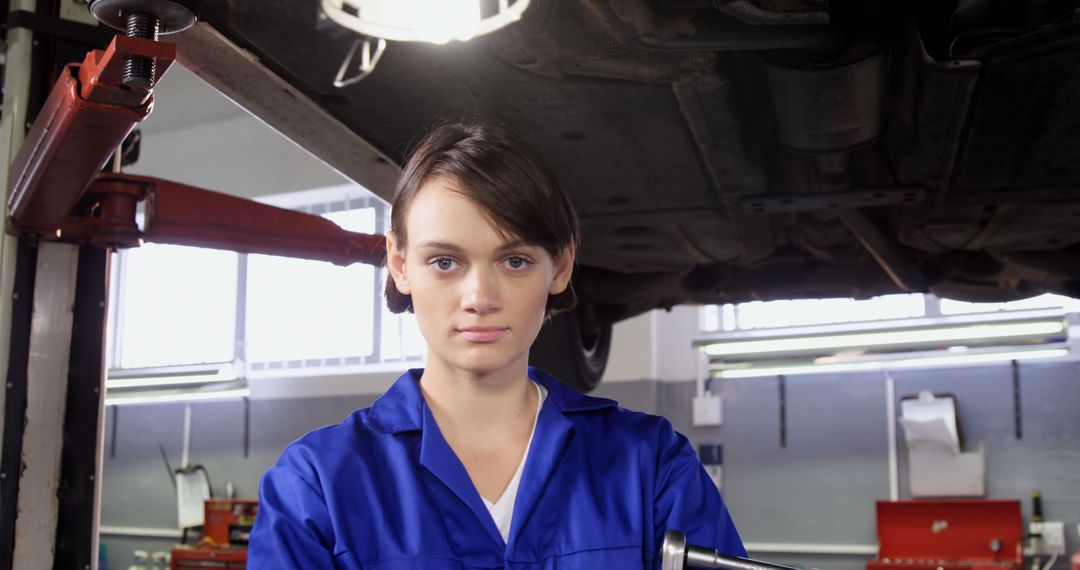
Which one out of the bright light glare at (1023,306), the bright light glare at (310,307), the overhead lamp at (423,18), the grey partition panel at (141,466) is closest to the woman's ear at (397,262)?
the overhead lamp at (423,18)

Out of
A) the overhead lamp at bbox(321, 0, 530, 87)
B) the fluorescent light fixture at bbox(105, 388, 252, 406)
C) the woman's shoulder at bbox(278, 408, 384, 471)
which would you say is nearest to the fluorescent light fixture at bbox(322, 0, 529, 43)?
the overhead lamp at bbox(321, 0, 530, 87)

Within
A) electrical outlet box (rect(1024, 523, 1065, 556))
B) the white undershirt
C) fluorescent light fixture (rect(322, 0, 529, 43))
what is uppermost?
fluorescent light fixture (rect(322, 0, 529, 43))

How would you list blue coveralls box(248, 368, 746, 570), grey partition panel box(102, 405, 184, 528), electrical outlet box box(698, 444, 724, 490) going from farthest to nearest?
grey partition panel box(102, 405, 184, 528) < electrical outlet box box(698, 444, 724, 490) < blue coveralls box(248, 368, 746, 570)

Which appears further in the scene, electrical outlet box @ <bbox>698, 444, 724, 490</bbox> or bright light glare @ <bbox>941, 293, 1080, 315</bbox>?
electrical outlet box @ <bbox>698, 444, 724, 490</bbox>

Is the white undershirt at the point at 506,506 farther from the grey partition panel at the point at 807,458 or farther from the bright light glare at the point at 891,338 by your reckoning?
→ the grey partition panel at the point at 807,458

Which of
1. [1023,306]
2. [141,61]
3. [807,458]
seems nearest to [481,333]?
[141,61]

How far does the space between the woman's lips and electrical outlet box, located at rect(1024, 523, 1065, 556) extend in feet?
17.6

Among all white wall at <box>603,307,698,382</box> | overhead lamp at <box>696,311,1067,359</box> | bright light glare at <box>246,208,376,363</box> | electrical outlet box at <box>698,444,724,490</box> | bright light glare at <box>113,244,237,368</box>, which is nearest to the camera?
overhead lamp at <box>696,311,1067,359</box>

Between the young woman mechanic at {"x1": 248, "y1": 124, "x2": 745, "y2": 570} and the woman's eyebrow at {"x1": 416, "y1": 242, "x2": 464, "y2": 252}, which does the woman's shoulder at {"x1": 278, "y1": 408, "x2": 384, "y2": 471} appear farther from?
the woman's eyebrow at {"x1": 416, "y1": 242, "x2": 464, "y2": 252}

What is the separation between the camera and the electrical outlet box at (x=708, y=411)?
6.52 meters

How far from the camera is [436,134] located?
3.33ft

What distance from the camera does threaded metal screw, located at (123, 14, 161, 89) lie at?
1503 mm

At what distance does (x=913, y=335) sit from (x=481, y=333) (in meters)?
4.92

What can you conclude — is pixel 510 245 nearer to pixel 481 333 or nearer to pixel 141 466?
pixel 481 333
